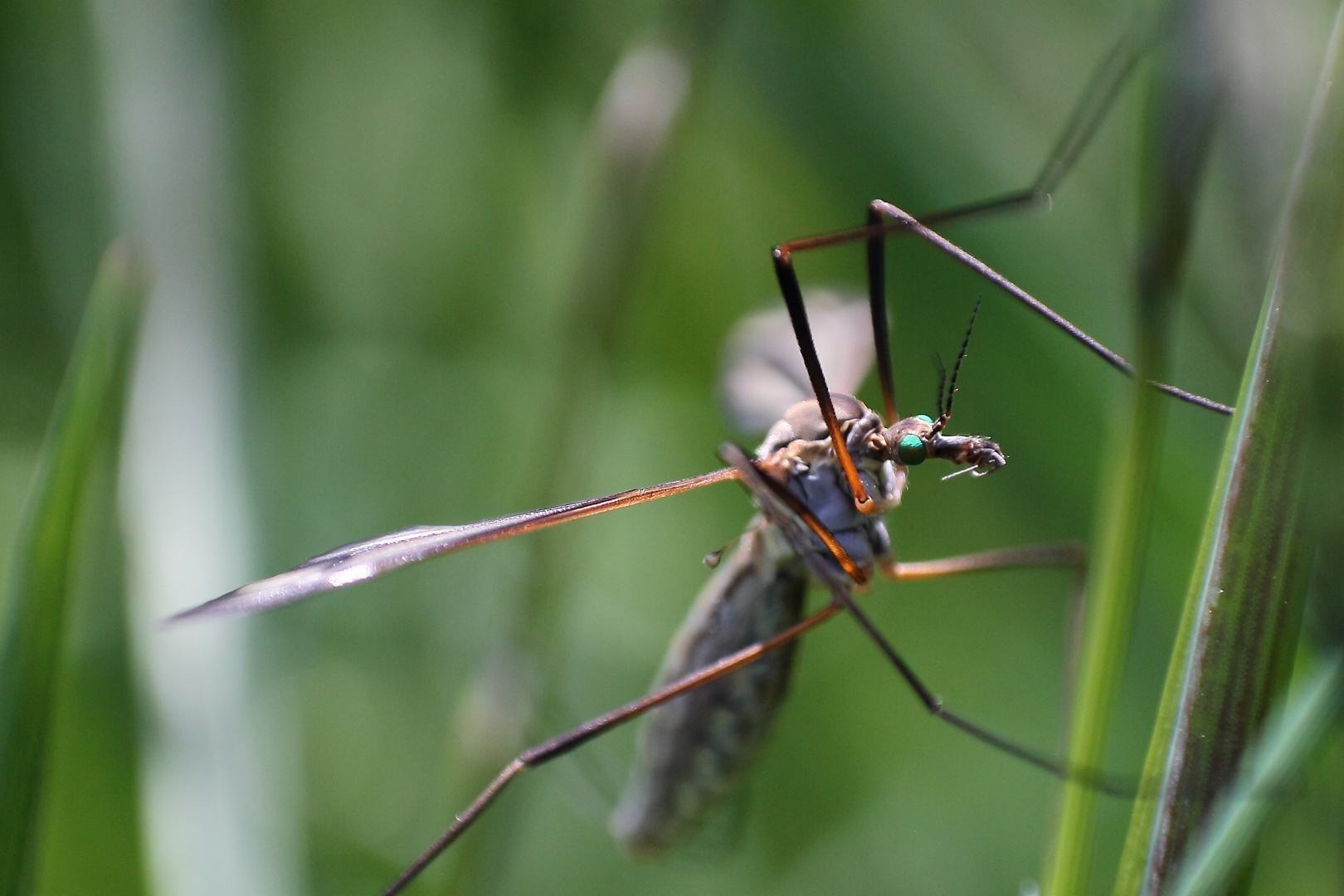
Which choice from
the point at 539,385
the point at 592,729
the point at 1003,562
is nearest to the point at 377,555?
the point at 592,729

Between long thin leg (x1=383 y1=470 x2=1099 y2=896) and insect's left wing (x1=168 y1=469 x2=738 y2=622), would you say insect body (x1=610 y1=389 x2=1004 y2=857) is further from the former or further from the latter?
insect's left wing (x1=168 y1=469 x2=738 y2=622)

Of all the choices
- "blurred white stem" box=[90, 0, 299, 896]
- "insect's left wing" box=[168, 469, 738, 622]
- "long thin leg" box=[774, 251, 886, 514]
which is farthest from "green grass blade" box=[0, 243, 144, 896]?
"long thin leg" box=[774, 251, 886, 514]

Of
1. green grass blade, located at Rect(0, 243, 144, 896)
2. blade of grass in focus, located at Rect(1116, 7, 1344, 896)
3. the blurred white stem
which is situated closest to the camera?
blade of grass in focus, located at Rect(1116, 7, 1344, 896)

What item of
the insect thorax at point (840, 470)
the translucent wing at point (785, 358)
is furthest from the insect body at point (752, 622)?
the translucent wing at point (785, 358)

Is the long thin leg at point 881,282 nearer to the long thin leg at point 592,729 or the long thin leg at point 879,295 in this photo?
the long thin leg at point 879,295

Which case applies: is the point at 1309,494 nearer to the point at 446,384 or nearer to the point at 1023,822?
the point at 1023,822
